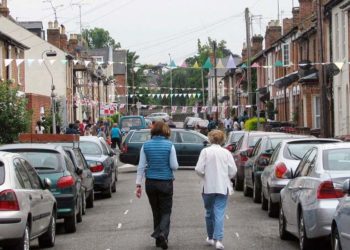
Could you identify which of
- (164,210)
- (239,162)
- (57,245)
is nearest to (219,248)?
(164,210)

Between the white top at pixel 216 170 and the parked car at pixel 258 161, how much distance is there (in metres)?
6.47

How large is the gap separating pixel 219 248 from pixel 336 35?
2567 centimetres

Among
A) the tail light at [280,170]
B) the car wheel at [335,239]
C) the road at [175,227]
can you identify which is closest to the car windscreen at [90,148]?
the road at [175,227]

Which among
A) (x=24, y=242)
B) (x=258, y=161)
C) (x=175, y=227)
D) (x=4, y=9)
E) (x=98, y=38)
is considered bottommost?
(x=175, y=227)

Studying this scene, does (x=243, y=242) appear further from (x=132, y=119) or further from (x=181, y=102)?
(x=181, y=102)

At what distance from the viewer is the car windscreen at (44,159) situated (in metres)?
15.1

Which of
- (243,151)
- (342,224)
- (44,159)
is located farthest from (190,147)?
(342,224)

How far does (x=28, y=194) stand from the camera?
11.4 m

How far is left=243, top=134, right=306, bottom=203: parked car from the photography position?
63.5ft

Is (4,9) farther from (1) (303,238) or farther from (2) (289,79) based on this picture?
(1) (303,238)

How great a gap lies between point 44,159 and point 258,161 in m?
5.99

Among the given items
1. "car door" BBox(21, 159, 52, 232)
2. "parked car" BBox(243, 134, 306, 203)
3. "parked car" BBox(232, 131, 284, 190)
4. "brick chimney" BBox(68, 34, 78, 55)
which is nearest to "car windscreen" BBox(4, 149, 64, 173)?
"car door" BBox(21, 159, 52, 232)

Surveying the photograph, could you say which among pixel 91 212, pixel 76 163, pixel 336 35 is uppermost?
pixel 336 35

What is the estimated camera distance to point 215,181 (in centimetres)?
1262
